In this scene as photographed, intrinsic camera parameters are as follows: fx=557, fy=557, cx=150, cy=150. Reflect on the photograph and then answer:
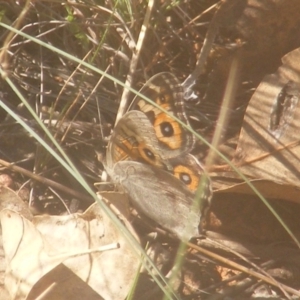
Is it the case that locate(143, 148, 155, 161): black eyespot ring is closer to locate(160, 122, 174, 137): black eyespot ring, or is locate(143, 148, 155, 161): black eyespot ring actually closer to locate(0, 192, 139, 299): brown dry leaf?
locate(160, 122, 174, 137): black eyespot ring

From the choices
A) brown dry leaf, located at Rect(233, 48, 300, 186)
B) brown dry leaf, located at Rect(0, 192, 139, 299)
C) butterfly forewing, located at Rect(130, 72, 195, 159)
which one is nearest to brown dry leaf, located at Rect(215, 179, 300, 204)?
brown dry leaf, located at Rect(233, 48, 300, 186)

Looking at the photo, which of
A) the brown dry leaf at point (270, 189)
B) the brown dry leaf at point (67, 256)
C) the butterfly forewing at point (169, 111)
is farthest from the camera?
the butterfly forewing at point (169, 111)

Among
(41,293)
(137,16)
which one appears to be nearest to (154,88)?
(137,16)

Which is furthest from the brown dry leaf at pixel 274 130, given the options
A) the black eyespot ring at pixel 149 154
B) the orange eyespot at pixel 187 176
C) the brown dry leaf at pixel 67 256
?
the brown dry leaf at pixel 67 256

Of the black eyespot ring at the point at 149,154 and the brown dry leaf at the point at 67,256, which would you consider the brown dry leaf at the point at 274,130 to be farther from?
the brown dry leaf at the point at 67,256

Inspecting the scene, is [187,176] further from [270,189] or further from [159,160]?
[270,189]

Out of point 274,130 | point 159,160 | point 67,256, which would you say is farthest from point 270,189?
point 67,256
